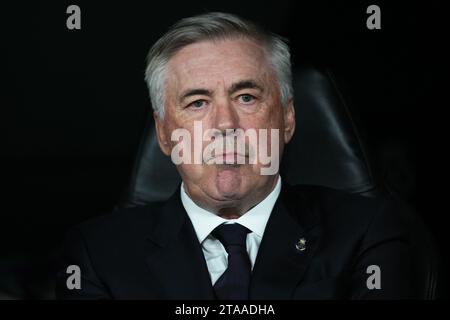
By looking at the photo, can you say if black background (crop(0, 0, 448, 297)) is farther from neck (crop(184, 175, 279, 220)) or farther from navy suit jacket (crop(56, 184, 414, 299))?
neck (crop(184, 175, 279, 220))

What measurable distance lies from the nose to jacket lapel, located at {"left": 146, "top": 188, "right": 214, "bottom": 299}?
0.25 meters

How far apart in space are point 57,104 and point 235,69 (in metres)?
0.80

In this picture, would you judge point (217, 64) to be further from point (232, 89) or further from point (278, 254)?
point (278, 254)

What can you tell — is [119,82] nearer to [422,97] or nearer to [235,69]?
[235,69]

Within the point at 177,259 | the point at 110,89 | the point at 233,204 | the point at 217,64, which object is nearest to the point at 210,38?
the point at 217,64

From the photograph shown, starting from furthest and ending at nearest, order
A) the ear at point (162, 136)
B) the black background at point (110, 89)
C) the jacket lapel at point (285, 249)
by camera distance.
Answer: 1. the black background at point (110, 89)
2. the ear at point (162, 136)
3. the jacket lapel at point (285, 249)

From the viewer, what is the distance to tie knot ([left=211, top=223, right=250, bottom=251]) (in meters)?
1.78

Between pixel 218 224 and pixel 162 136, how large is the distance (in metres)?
0.25

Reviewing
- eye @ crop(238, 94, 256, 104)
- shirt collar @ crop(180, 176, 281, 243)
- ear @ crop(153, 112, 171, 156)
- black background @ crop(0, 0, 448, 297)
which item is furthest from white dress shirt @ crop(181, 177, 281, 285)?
black background @ crop(0, 0, 448, 297)

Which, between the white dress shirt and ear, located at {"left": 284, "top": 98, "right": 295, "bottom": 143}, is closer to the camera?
the white dress shirt

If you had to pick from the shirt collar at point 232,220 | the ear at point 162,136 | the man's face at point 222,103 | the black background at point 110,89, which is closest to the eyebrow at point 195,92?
the man's face at point 222,103

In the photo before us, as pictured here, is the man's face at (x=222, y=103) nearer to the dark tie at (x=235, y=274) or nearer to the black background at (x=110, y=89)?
the dark tie at (x=235, y=274)

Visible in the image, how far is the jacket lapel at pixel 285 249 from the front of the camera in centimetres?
173
